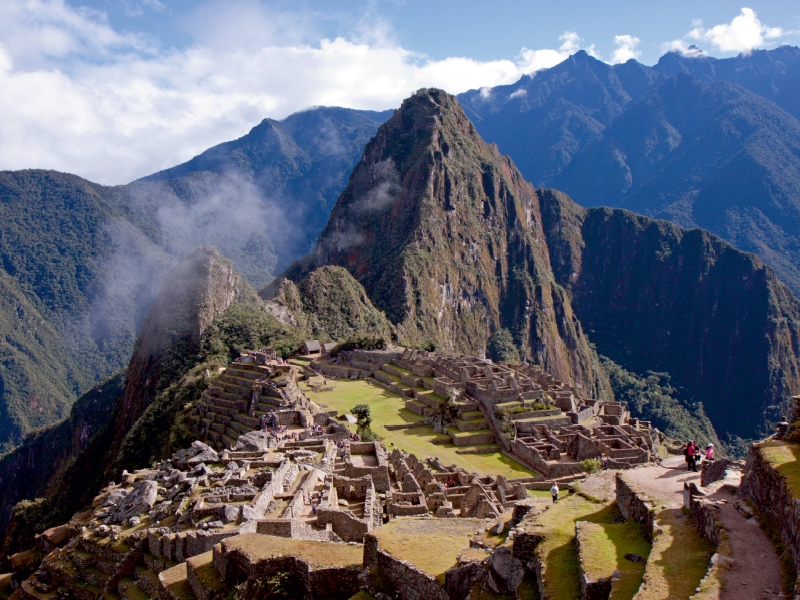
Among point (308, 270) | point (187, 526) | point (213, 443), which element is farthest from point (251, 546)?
point (308, 270)

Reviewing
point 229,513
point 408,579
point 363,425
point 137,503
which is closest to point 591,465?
point 363,425

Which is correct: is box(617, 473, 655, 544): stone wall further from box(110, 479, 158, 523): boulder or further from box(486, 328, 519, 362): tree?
box(486, 328, 519, 362): tree

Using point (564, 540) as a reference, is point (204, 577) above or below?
below

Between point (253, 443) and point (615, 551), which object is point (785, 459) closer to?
point (615, 551)

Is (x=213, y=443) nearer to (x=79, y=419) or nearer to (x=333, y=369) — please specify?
(x=333, y=369)

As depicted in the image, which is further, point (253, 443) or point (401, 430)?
point (401, 430)

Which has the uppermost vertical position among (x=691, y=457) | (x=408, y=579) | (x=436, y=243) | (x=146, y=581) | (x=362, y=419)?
(x=436, y=243)

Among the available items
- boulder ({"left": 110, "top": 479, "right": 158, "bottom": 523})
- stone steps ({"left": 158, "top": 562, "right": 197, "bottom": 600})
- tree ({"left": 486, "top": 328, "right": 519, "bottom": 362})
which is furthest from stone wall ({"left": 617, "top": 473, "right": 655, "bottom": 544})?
tree ({"left": 486, "top": 328, "right": 519, "bottom": 362})
